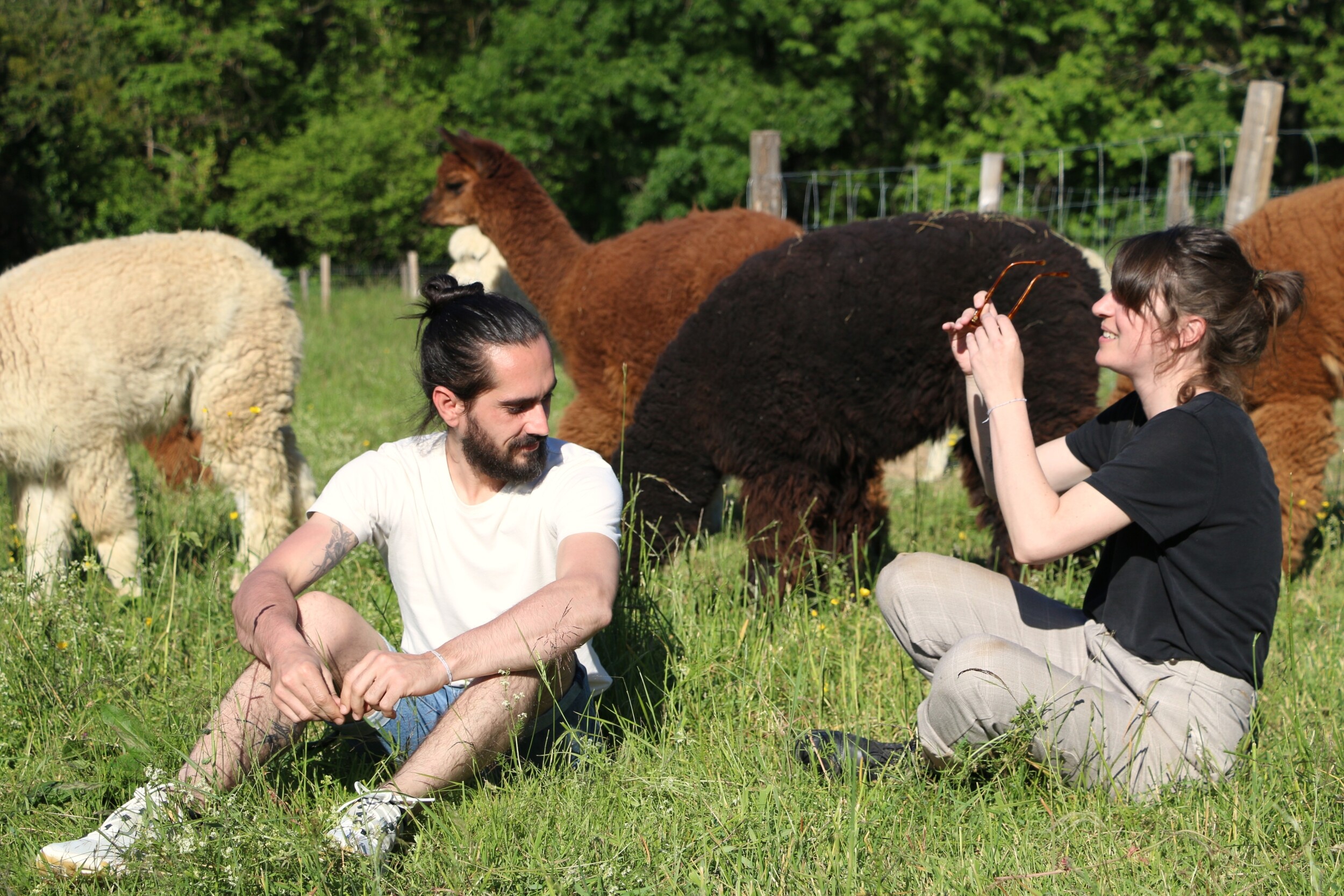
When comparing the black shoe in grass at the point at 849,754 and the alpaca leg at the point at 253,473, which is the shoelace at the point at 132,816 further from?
the alpaca leg at the point at 253,473

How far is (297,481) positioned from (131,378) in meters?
1.08

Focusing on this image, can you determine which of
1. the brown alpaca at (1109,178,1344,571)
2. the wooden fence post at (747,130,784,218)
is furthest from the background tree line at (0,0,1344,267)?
the brown alpaca at (1109,178,1344,571)

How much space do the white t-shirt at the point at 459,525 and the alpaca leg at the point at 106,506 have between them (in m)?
2.59

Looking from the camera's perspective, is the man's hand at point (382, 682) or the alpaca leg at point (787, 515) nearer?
the man's hand at point (382, 682)

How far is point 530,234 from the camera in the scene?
710cm

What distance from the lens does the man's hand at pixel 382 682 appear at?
223cm

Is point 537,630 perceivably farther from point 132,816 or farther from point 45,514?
point 45,514

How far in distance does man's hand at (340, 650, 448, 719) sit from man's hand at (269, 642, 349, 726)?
0.03 metres

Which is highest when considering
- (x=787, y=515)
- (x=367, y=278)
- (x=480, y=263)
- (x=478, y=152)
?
(x=478, y=152)

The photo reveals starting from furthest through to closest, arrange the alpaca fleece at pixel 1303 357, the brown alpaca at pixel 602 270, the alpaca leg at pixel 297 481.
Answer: the brown alpaca at pixel 602 270
the alpaca leg at pixel 297 481
the alpaca fleece at pixel 1303 357

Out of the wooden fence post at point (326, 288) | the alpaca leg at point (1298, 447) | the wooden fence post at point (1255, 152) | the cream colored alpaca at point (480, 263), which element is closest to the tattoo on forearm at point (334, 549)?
the alpaca leg at point (1298, 447)

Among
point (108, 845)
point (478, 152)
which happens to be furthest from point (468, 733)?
point (478, 152)

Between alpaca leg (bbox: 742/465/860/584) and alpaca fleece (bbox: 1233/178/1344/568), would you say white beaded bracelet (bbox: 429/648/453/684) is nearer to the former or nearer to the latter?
alpaca leg (bbox: 742/465/860/584)

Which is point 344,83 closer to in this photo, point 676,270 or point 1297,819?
point 676,270
